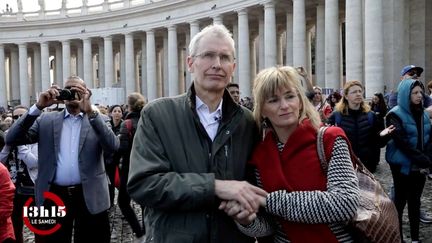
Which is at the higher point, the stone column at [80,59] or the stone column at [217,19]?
the stone column at [217,19]

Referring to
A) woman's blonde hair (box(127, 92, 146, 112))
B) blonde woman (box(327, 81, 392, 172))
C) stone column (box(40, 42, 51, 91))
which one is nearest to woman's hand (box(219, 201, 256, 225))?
blonde woman (box(327, 81, 392, 172))

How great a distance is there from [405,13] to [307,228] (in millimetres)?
34098

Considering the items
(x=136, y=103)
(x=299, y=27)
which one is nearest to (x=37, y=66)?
(x=299, y=27)

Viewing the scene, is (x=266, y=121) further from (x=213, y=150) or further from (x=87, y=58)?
(x=87, y=58)

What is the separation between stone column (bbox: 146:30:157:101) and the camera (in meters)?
61.1

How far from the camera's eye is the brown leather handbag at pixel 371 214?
356 cm

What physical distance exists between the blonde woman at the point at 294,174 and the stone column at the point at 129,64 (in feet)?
201

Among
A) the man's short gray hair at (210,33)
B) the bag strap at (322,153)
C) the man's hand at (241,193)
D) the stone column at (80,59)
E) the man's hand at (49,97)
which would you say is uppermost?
the stone column at (80,59)

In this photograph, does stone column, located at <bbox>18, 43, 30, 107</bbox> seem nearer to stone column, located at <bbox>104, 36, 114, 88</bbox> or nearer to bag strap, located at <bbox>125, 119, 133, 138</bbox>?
stone column, located at <bbox>104, 36, 114, 88</bbox>

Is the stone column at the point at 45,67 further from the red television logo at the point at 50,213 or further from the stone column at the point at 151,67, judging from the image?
the red television logo at the point at 50,213

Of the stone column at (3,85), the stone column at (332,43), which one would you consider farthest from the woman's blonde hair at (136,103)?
the stone column at (3,85)

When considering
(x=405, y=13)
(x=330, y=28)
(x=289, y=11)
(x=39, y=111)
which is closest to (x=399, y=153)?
(x=39, y=111)

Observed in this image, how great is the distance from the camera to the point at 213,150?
12.5 feet

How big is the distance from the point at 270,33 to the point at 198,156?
42.4m
